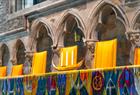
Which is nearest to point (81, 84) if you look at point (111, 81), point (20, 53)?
point (111, 81)

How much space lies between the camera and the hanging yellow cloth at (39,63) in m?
14.9

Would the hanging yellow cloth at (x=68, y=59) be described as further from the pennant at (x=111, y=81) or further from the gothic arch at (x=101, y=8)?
the pennant at (x=111, y=81)

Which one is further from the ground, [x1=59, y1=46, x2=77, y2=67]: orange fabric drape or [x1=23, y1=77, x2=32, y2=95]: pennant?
[x1=59, y1=46, x2=77, y2=67]: orange fabric drape

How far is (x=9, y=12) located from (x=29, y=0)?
1393mm

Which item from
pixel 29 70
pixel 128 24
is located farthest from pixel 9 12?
pixel 128 24

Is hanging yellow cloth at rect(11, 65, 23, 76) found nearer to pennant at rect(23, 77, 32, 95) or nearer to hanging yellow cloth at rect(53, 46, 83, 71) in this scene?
hanging yellow cloth at rect(53, 46, 83, 71)

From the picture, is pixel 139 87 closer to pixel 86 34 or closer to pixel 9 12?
pixel 86 34

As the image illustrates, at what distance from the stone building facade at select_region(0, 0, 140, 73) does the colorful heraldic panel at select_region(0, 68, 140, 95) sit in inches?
58.8

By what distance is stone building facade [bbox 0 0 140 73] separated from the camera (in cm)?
1152

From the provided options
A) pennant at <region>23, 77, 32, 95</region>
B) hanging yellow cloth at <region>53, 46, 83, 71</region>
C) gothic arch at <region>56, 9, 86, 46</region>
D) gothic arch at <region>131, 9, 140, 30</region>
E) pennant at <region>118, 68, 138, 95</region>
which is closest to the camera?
pennant at <region>118, 68, 138, 95</region>

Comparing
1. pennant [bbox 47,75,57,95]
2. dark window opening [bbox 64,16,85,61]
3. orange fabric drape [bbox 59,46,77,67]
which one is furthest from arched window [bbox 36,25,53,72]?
pennant [bbox 47,75,57,95]

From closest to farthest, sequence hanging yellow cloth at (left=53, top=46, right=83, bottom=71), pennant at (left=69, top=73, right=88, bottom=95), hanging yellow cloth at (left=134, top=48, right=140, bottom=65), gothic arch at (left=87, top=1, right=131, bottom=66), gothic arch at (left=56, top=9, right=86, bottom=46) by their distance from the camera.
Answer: pennant at (left=69, top=73, right=88, bottom=95) → hanging yellow cloth at (left=134, top=48, right=140, bottom=65) → gothic arch at (left=87, top=1, right=131, bottom=66) → gothic arch at (left=56, top=9, right=86, bottom=46) → hanging yellow cloth at (left=53, top=46, right=83, bottom=71)

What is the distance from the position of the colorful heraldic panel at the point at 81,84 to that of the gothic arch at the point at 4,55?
4058mm

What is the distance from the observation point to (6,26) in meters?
17.7
